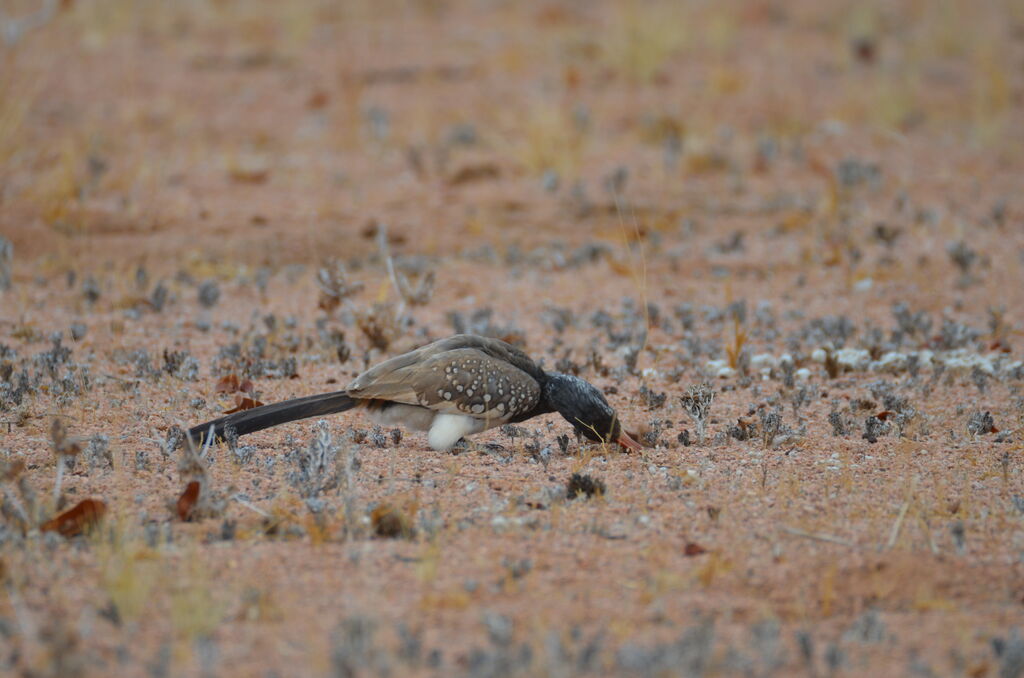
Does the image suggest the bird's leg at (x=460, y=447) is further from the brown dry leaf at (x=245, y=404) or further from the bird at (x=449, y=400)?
the brown dry leaf at (x=245, y=404)

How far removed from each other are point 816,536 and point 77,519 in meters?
2.43

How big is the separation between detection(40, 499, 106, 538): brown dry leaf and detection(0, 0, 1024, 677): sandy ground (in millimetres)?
52

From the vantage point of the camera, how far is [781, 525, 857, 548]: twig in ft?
12.5

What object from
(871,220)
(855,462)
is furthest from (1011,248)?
(855,462)

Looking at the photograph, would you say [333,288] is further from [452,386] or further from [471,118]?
[471,118]

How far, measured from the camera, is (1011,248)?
8.41 meters

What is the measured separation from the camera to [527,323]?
23.4 feet

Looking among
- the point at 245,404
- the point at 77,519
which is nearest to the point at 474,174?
the point at 245,404

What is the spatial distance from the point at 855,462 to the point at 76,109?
9506 mm

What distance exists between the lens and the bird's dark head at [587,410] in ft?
15.6

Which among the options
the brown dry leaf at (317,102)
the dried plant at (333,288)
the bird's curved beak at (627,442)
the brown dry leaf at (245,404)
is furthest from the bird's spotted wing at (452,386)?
the brown dry leaf at (317,102)

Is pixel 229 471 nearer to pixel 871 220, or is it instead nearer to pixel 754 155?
pixel 871 220

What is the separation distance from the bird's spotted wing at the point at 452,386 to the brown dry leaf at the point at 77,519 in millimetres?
1196

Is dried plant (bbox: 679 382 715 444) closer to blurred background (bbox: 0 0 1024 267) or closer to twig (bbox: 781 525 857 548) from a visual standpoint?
twig (bbox: 781 525 857 548)
